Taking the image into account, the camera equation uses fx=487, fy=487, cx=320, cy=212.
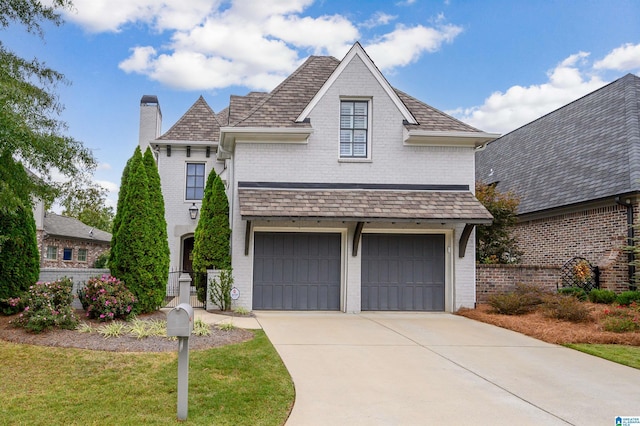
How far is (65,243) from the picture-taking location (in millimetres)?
28688

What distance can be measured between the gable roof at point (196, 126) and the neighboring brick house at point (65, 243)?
8.84 m

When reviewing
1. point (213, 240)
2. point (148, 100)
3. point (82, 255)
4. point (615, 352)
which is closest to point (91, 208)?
point (82, 255)

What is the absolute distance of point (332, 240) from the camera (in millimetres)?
14117

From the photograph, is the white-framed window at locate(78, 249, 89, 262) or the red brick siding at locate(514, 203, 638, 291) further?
the white-framed window at locate(78, 249, 89, 262)

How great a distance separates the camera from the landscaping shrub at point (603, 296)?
1444cm

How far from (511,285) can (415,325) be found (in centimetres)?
442

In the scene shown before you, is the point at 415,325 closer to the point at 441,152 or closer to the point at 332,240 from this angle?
the point at 332,240

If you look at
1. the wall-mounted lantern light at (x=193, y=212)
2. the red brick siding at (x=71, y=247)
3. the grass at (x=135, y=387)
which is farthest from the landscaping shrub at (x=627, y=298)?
the red brick siding at (x=71, y=247)

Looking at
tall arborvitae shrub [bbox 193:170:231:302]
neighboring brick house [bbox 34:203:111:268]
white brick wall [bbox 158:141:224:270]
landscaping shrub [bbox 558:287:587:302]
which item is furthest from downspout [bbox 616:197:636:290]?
neighboring brick house [bbox 34:203:111:268]

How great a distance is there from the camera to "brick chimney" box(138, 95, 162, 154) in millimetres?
21234

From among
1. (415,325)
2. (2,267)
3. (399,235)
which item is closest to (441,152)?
(399,235)

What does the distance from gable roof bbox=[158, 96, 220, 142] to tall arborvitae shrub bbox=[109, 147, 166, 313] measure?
29.2ft

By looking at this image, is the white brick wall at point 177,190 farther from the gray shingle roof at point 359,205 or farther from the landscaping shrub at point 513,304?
the landscaping shrub at point 513,304

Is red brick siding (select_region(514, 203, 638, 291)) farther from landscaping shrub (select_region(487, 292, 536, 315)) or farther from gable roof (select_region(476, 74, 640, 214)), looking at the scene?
landscaping shrub (select_region(487, 292, 536, 315))
